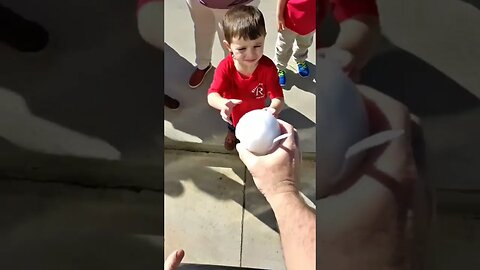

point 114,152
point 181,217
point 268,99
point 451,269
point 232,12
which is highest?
point 232,12

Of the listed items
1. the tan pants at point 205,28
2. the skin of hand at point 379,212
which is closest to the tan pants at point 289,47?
the tan pants at point 205,28

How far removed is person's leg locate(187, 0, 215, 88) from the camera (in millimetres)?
2438

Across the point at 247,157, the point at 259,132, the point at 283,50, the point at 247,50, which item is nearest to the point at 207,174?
the point at 247,50

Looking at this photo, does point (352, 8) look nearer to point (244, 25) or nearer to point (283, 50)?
point (244, 25)

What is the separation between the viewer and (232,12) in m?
2.22

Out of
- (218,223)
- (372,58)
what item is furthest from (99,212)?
(218,223)

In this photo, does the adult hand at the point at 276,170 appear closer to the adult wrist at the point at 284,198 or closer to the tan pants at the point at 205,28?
the adult wrist at the point at 284,198

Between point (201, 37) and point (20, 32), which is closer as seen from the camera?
point (20, 32)

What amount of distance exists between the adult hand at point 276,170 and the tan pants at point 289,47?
0.98 m

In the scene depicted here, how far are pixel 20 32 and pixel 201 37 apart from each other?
175 cm

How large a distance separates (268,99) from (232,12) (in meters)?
0.31

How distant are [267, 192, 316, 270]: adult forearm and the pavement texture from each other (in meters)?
0.46

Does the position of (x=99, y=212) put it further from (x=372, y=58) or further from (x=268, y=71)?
(x=268, y=71)

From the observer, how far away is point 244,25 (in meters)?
2.16
